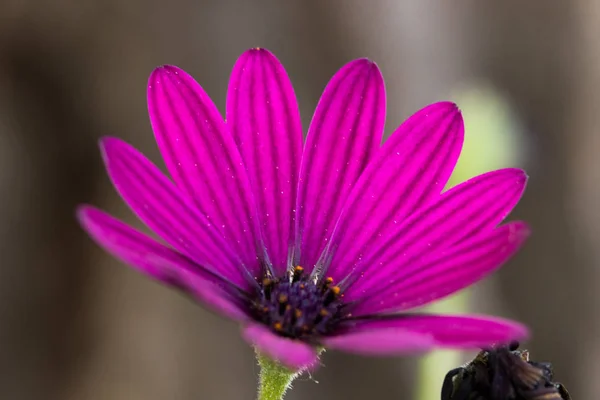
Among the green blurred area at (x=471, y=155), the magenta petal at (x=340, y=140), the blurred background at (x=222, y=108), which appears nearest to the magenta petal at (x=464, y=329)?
the magenta petal at (x=340, y=140)

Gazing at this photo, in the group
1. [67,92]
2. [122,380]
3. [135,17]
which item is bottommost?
[122,380]

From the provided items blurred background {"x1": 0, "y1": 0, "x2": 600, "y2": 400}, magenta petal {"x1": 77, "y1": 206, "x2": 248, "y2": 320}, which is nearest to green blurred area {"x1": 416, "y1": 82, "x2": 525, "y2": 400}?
blurred background {"x1": 0, "y1": 0, "x2": 600, "y2": 400}

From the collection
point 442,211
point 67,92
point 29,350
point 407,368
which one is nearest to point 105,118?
point 67,92

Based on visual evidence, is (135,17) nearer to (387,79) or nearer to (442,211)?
(387,79)

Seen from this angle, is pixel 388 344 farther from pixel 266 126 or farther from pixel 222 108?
pixel 222 108

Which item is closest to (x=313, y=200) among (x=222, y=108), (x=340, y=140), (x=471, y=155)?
(x=340, y=140)

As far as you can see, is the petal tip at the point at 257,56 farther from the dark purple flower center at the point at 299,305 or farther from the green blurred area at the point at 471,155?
the green blurred area at the point at 471,155

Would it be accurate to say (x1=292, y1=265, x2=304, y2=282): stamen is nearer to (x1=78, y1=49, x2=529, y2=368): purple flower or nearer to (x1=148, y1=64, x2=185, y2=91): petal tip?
(x1=78, y1=49, x2=529, y2=368): purple flower
